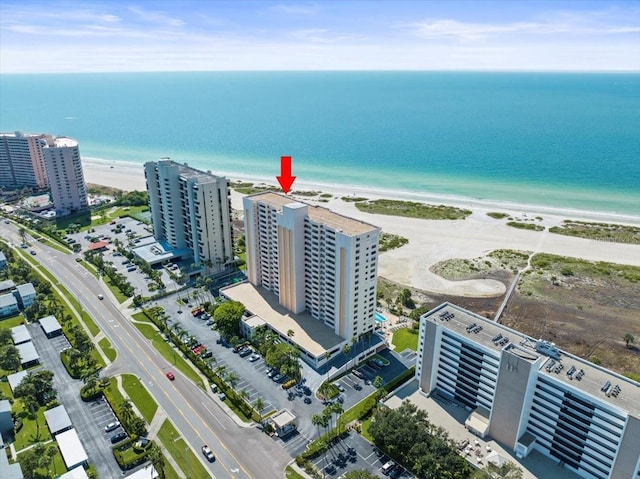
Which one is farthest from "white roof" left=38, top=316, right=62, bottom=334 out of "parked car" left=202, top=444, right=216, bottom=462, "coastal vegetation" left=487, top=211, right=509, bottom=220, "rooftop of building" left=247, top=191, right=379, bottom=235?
"coastal vegetation" left=487, top=211, right=509, bottom=220

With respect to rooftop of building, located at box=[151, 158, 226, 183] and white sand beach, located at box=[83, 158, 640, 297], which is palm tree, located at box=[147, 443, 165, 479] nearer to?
rooftop of building, located at box=[151, 158, 226, 183]

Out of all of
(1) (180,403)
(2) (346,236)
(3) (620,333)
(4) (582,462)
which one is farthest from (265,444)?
(3) (620,333)

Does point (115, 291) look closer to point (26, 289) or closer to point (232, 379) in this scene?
point (26, 289)

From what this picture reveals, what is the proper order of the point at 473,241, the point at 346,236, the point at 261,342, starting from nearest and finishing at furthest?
the point at 346,236
the point at 261,342
the point at 473,241

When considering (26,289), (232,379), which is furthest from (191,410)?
(26,289)

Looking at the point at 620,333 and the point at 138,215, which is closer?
the point at 620,333

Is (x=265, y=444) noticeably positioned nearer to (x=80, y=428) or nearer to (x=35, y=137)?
(x=80, y=428)
